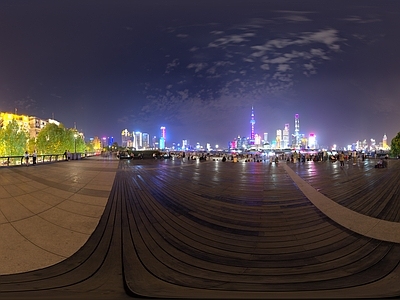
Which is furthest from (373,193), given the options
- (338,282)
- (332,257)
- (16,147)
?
(16,147)

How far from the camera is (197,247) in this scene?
4.73 metres

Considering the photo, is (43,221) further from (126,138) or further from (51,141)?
(126,138)

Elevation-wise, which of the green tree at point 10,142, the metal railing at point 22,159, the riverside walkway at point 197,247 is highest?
the green tree at point 10,142

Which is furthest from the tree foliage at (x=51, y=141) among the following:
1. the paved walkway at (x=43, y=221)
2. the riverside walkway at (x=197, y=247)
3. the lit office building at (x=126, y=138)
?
the lit office building at (x=126, y=138)

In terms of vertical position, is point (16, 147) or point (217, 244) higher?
point (16, 147)

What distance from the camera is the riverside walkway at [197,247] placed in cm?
343

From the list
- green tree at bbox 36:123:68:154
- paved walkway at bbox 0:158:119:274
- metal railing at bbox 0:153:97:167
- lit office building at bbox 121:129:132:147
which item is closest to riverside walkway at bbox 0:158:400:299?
paved walkway at bbox 0:158:119:274

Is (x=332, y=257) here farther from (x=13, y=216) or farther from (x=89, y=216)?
(x=13, y=216)

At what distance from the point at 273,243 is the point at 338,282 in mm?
1472

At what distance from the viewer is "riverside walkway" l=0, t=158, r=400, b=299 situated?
135 inches

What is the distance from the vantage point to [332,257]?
434cm

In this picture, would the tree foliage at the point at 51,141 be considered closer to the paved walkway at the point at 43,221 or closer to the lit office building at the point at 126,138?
the paved walkway at the point at 43,221

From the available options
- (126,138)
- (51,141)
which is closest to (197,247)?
(51,141)

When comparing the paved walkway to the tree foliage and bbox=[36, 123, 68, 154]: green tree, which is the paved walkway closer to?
the tree foliage
